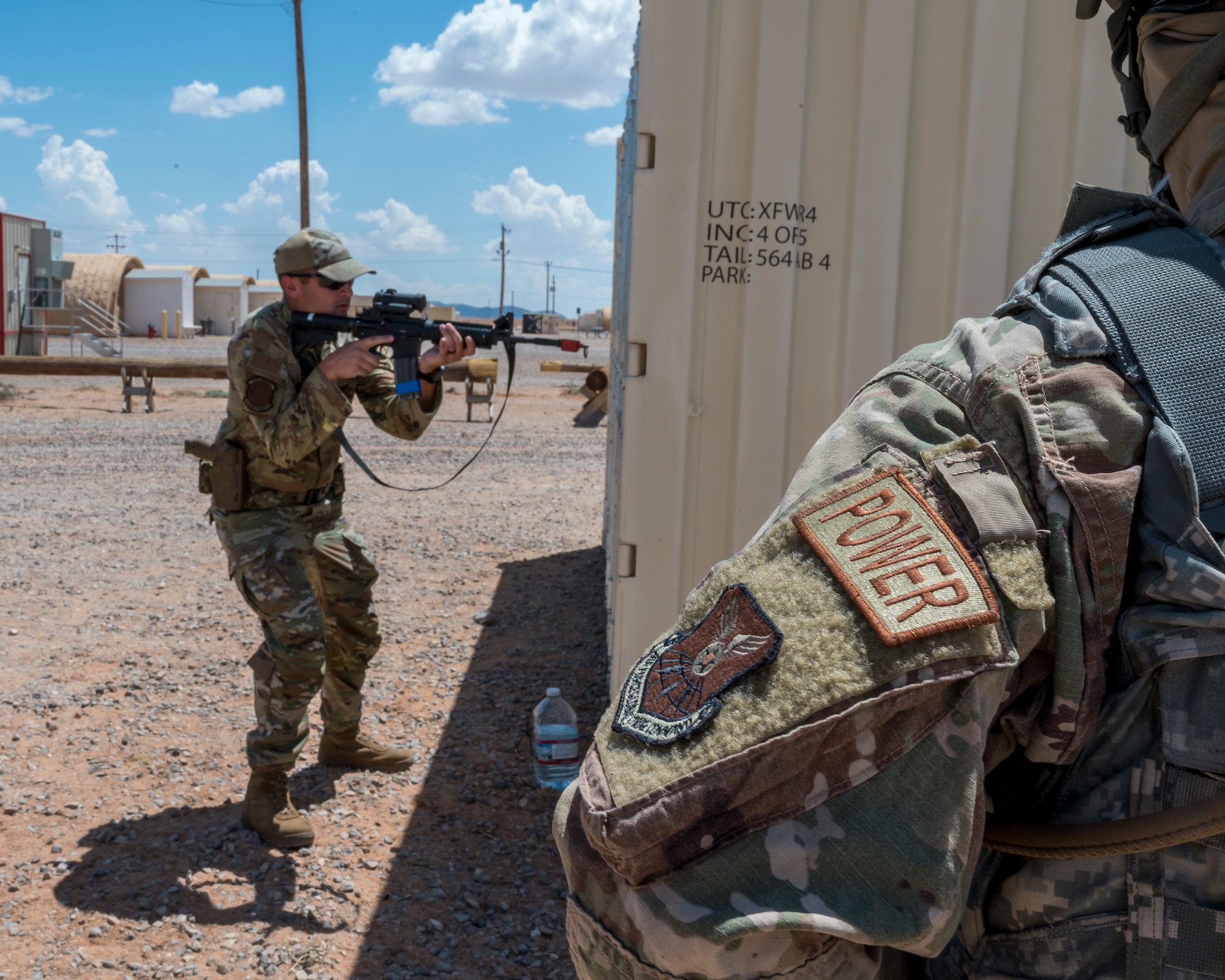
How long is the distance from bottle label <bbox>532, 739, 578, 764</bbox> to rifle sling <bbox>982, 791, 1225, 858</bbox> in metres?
3.11

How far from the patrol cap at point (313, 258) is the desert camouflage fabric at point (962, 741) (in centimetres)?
313

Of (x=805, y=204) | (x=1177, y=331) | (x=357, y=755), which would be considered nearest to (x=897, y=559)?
(x=1177, y=331)

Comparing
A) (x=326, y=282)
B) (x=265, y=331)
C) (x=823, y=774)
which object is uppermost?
(x=326, y=282)

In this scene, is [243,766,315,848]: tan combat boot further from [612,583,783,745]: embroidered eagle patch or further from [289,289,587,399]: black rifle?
[612,583,783,745]: embroidered eagle patch

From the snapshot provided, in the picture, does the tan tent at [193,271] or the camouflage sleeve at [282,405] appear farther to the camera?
the tan tent at [193,271]

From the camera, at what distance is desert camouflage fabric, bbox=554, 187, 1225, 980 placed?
2.66ft

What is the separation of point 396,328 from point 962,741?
337 cm

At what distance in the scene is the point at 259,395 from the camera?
11.6 ft

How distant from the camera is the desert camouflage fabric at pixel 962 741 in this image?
81 cm

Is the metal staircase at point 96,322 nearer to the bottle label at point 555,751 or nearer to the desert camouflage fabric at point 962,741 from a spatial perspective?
the bottle label at point 555,751

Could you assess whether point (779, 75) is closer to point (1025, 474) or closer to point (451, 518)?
point (1025, 474)

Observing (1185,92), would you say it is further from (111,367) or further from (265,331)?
(111,367)

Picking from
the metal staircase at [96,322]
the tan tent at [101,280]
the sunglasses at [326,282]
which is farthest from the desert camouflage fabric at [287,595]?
the tan tent at [101,280]

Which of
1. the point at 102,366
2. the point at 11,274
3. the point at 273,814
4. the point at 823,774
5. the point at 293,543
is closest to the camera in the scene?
the point at 823,774
